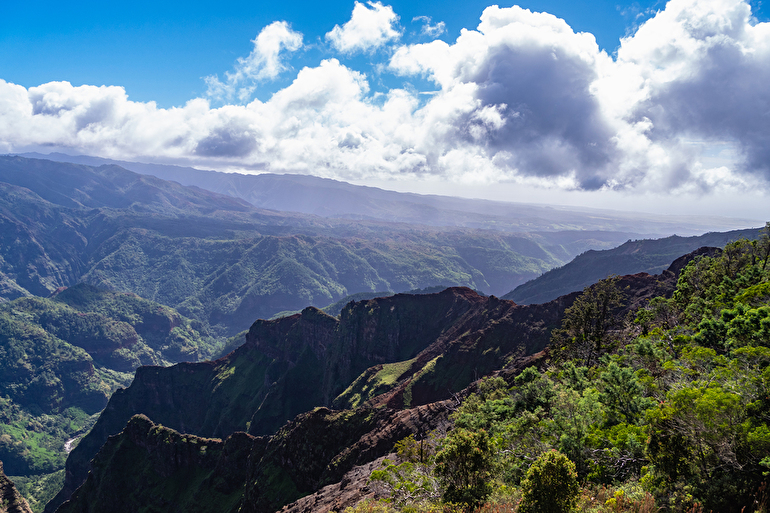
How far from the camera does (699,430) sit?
24.7 meters

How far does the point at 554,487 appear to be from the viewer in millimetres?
24172

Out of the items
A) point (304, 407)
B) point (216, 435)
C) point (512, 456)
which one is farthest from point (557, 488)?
point (216, 435)

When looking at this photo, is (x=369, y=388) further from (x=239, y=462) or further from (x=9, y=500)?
(x=9, y=500)

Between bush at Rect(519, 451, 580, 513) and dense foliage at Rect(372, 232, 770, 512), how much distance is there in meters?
0.06

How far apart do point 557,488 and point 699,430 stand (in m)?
10.1

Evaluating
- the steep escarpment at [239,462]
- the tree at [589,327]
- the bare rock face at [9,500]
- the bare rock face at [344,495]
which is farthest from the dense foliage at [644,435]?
the bare rock face at [9,500]

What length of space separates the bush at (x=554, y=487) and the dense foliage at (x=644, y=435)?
64mm

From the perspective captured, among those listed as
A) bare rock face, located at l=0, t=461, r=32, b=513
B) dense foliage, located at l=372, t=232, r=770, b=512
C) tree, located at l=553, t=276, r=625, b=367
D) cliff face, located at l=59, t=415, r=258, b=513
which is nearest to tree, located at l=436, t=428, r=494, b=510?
dense foliage, located at l=372, t=232, r=770, b=512

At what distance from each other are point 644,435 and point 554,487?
11705mm

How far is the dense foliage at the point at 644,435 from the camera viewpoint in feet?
75.8

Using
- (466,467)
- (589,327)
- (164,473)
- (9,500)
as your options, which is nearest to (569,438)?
(466,467)

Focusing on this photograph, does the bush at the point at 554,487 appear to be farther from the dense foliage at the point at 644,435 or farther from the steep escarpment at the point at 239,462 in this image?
the steep escarpment at the point at 239,462

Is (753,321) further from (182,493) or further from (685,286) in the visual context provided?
(182,493)

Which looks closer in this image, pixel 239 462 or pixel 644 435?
pixel 644 435
